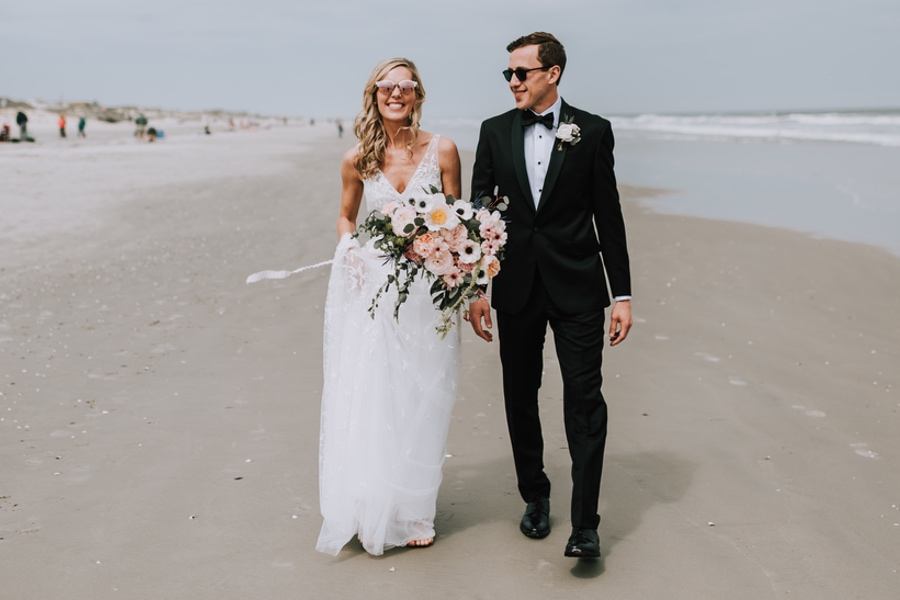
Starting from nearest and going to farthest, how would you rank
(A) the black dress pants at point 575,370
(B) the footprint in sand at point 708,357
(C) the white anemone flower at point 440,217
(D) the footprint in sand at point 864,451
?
1. (C) the white anemone flower at point 440,217
2. (A) the black dress pants at point 575,370
3. (D) the footprint in sand at point 864,451
4. (B) the footprint in sand at point 708,357

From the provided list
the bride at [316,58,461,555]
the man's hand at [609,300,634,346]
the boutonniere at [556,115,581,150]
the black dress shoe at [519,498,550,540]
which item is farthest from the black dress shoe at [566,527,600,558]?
the boutonniere at [556,115,581,150]

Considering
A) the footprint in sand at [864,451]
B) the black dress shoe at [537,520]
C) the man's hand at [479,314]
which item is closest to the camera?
the man's hand at [479,314]

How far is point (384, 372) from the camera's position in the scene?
4105 millimetres

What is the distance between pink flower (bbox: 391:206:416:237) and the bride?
0.34 metres

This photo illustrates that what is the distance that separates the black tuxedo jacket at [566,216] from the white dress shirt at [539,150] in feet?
0.11

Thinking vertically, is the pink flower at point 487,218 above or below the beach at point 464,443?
above

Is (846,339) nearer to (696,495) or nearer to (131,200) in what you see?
(696,495)

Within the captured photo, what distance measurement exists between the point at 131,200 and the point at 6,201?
2.23 m

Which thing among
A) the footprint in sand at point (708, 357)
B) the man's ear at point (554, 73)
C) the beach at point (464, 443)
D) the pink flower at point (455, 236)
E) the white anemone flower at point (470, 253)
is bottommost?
the beach at point (464, 443)

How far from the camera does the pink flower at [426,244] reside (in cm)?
373

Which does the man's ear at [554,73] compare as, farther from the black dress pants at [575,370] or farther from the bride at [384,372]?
the black dress pants at [575,370]

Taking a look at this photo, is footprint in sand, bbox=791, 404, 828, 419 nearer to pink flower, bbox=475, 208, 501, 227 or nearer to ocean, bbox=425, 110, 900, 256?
pink flower, bbox=475, 208, 501, 227

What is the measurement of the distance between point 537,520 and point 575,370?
0.84 meters

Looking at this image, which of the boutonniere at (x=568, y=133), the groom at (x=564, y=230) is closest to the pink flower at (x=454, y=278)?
the groom at (x=564, y=230)
